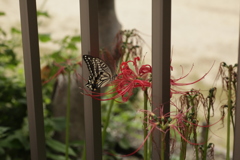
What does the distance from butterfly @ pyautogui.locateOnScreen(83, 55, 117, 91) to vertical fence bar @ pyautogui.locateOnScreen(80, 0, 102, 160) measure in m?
0.01

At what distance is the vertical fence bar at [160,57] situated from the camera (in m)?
0.82

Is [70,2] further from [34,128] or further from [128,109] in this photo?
[34,128]

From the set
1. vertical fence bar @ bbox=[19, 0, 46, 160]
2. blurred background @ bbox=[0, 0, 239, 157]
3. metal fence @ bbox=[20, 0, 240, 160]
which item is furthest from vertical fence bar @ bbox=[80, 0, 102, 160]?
blurred background @ bbox=[0, 0, 239, 157]

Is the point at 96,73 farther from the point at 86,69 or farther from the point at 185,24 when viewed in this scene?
the point at 185,24

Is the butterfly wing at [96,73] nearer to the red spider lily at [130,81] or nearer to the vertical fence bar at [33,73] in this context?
the red spider lily at [130,81]

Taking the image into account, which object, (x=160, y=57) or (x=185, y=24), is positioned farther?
(x=185, y=24)

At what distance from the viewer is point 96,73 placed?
38.0 inches

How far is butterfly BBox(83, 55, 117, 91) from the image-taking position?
3.01 feet

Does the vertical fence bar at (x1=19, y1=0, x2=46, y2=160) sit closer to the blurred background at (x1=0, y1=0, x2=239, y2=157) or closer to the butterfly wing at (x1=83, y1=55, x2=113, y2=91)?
the butterfly wing at (x1=83, y1=55, x2=113, y2=91)

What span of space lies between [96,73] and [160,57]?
0.19 meters

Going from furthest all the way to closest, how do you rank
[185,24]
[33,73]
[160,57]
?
[185,24] → [33,73] → [160,57]

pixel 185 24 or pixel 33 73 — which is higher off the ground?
pixel 185 24

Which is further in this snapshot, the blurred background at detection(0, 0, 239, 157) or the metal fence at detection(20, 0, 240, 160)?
the blurred background at detection(0, 0, 239, 157)

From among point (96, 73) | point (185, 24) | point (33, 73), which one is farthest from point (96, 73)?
point (185, 24)
